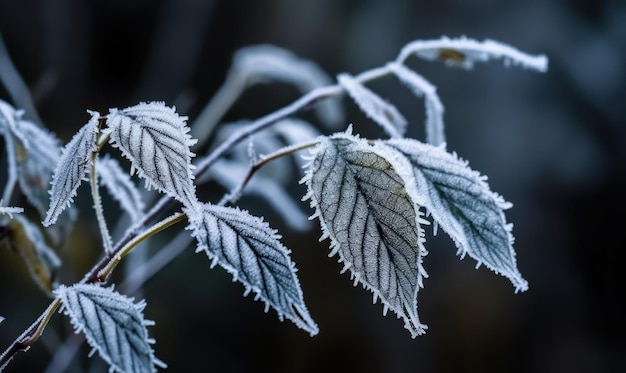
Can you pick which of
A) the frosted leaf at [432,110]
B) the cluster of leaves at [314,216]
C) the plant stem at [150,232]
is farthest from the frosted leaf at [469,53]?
the plant stem at [150,232]

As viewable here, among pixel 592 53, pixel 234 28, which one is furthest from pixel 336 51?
pixel 592 53

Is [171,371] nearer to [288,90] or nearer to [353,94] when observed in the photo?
[288,90]

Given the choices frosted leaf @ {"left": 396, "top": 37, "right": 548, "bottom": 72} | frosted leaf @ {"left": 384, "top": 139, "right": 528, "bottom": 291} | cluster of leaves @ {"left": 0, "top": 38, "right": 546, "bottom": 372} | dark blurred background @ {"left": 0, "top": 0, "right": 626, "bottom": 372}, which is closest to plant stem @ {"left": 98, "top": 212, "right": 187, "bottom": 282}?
cluster of leaves @ {"left": 0, "top": 38, "right": 546, "bottom": 372}

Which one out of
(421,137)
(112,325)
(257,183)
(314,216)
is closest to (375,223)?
(314,216)

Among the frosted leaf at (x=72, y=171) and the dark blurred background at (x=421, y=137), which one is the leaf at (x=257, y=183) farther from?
the dark blurred background at (x=421, y=137)

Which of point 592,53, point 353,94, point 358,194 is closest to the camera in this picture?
point 358,194
